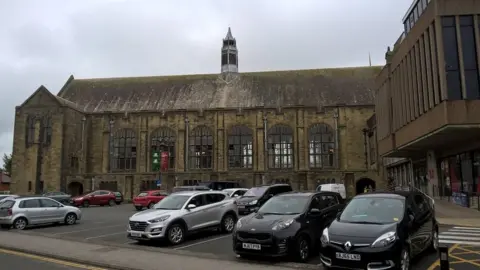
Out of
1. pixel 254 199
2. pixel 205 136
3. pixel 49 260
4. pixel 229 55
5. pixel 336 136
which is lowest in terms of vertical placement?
pixel 49 260

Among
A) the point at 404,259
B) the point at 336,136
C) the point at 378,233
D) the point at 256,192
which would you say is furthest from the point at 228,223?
the point at 336,136

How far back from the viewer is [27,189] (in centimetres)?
4775

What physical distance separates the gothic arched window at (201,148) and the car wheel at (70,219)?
29.4 m

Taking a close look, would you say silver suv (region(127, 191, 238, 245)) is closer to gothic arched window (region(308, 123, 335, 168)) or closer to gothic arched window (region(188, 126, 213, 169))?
gothic arched window (region(308, 123, 335, 168))

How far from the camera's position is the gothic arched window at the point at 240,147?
4859 centimetres

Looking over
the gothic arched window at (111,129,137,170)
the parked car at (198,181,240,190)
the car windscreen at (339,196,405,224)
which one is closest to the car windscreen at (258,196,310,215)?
the car windscreen at (339,196,405,224)

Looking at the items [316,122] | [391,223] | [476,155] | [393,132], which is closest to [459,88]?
[476,155]

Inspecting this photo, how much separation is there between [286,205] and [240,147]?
38005 mm

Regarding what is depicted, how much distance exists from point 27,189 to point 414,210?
48.1 m

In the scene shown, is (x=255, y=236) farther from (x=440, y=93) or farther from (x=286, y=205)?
(x=440, y=93)

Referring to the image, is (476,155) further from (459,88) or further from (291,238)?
(291,238)

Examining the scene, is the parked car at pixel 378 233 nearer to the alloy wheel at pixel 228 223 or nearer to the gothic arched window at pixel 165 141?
the alloy wheel at pixel 228 223

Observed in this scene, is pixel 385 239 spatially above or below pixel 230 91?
below

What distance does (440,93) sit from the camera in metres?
20.4
